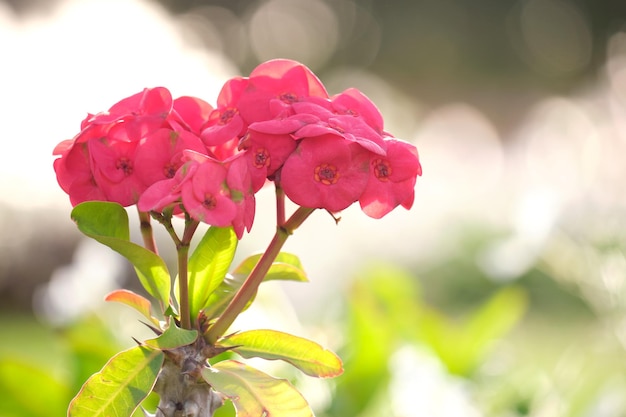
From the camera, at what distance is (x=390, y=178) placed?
531 mm

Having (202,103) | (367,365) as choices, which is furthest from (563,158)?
(202,103)

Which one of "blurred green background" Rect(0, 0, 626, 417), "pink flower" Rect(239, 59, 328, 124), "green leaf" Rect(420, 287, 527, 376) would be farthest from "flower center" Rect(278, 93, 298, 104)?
"green leaf" Rect(420, 287, 527, 376)

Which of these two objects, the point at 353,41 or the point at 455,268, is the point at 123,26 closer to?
the point at 455,268

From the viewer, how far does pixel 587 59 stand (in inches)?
505

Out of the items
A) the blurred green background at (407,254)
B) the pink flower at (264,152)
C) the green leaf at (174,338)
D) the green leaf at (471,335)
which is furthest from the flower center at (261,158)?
the green leaf at (471,335)

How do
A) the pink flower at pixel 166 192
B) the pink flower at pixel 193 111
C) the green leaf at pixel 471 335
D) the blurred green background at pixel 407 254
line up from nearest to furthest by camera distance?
the pink flower at pixel 166 192
the pink flower at pixel 193 111
the blurred green background at pixel 407 254
the green leaf at pixel 471 335

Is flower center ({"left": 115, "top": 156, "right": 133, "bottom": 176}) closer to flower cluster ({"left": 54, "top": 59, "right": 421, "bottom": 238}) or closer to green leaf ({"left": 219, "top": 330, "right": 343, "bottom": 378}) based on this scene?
flower cluster ({"left": 54, "top": 59, "right": 421, "bottom": 238})

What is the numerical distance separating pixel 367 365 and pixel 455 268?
3243 mm

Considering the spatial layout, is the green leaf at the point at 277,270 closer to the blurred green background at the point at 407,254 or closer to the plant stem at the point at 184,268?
the plant stem at the point at 184,268

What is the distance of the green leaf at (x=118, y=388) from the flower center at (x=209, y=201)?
11cm

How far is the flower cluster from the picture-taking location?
0.49 meters

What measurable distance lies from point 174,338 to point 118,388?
2.0 inches

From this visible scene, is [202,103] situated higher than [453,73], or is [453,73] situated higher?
[453,73]

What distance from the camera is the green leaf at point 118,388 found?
1.72 ft
